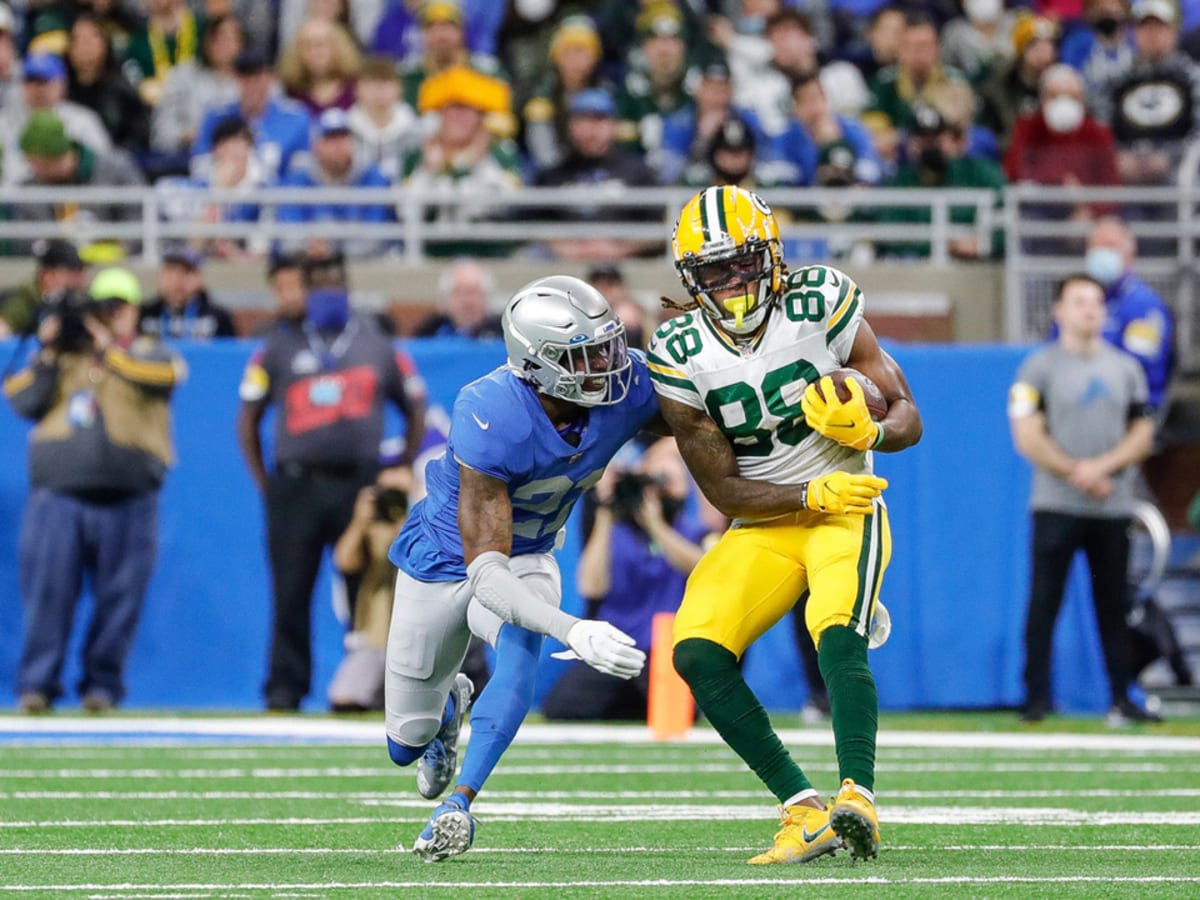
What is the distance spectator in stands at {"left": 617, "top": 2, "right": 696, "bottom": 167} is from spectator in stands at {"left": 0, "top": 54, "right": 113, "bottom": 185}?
2.95 meters

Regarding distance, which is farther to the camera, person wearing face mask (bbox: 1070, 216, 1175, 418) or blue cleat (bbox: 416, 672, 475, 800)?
person wearing face mask (bbox: 1070, 216, 1175, 418)

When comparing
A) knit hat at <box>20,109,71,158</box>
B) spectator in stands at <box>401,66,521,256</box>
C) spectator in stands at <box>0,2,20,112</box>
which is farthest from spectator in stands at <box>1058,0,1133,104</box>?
spectator in stands at <box>0,2,20,112</box>

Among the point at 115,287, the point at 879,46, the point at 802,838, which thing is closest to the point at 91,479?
the point at 115,287

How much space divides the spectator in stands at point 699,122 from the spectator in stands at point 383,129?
4.61ft

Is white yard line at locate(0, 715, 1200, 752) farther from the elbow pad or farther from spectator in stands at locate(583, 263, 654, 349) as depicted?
the elbow pad

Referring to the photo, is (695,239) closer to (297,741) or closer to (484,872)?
(484,872)

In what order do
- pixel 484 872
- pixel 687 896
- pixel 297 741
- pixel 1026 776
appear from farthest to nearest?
pixel 297 741 → pixel 1026 776 → pixel 484 872 → pixel 687 896

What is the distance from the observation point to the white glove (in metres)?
5.06

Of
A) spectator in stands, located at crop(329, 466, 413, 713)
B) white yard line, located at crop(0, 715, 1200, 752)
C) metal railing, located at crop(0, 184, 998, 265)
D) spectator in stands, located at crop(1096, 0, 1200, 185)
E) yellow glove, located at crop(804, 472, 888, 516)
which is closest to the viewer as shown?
yellow glove, located at crop(804, 472, 888, 516)

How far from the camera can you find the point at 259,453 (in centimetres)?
1069

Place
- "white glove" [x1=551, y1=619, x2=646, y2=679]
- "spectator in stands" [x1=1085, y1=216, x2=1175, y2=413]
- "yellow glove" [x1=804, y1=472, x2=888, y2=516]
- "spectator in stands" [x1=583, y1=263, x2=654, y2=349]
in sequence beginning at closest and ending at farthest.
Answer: "white glove" [x1=551, y1=619, x2=646, y2=679]
"yellow glove" [x1=804, y1=472, x2=888, y2=516]
"spectator in stands" [x1=583, y1=263, x2=654, y2=349]
"spectator in stands" [x1=1085, y1=216, x2=1175, y2=413]

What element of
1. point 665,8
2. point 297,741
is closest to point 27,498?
point 297,741

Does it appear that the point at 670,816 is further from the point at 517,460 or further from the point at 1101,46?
the point at 1101,46

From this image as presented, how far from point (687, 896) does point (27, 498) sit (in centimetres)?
703
